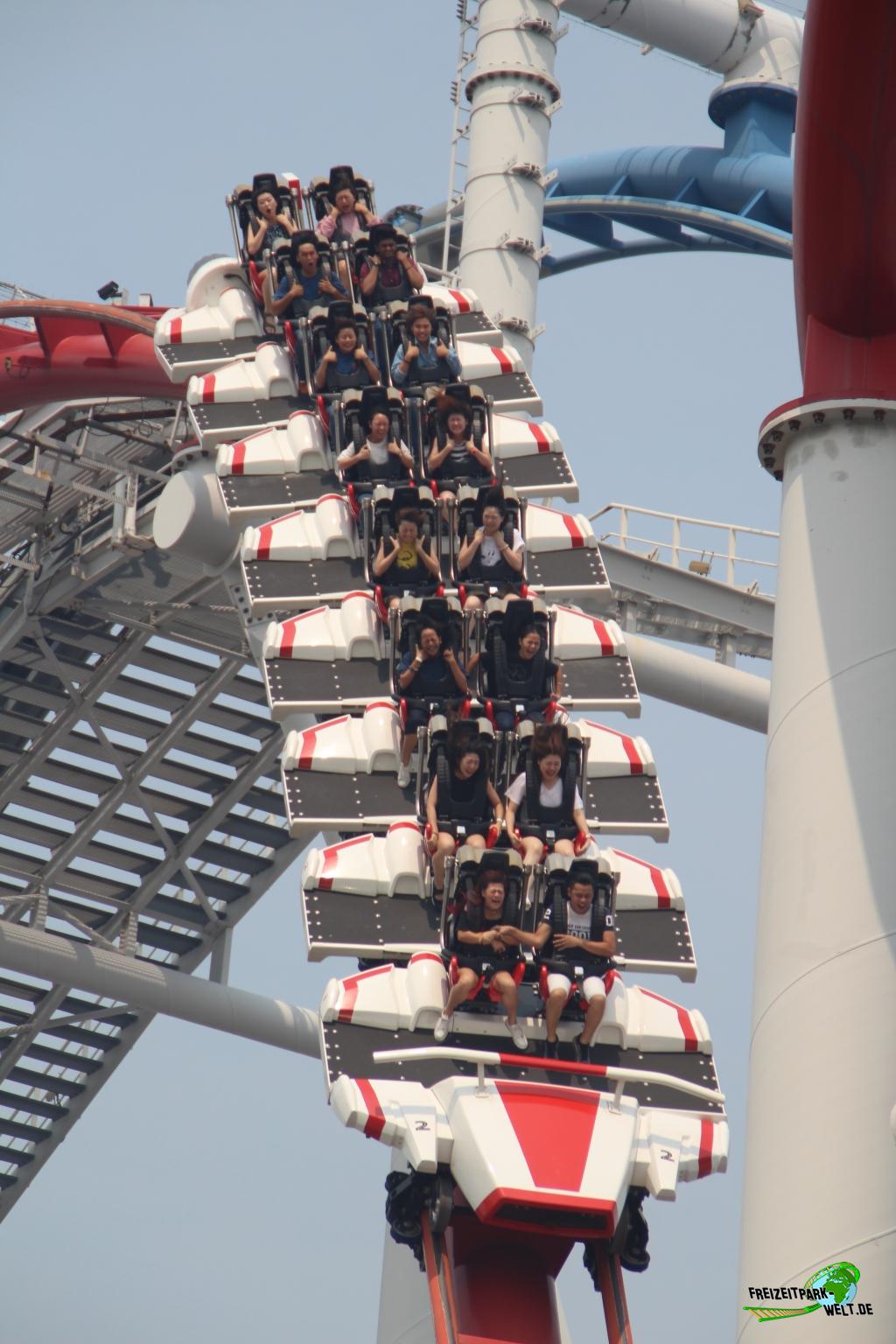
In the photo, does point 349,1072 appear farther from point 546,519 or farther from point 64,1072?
point 64,1072

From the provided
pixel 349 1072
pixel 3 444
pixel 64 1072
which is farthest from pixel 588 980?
pixel 64 1072

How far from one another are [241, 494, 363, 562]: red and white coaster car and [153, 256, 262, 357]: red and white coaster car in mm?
2534

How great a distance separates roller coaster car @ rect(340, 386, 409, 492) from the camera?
17.2 meters

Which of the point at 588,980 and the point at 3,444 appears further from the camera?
the point at 3,444

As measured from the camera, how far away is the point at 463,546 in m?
16.4

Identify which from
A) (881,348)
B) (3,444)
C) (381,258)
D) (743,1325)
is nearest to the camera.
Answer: (743,1325)

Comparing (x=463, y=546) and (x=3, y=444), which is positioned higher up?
(x=3, y=444)

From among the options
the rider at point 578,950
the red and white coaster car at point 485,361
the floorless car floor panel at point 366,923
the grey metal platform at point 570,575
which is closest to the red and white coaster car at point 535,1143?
the rider at point 578,950

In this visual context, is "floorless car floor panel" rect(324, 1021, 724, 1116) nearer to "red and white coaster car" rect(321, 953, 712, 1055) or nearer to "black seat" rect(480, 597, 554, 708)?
"red and white coaster car" rect(321, 953, 712, 1055)

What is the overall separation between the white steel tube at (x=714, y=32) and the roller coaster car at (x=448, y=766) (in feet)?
58.0

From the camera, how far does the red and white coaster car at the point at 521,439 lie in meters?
18.6

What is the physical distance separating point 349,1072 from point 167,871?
46.2 ft

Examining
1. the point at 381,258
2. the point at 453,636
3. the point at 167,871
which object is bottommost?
the point at 453,636

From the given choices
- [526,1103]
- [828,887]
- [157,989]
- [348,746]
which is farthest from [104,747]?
[828,887]
